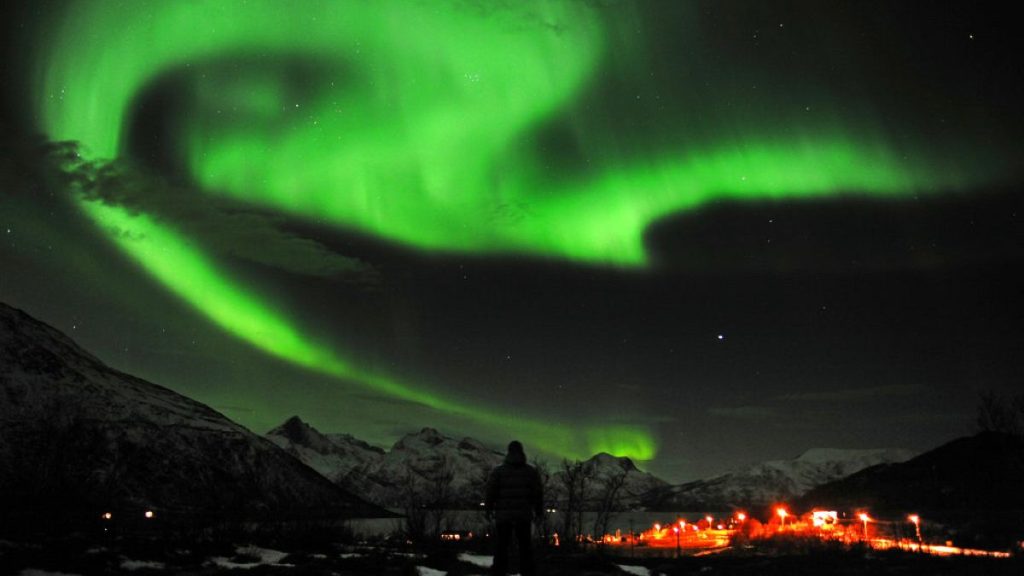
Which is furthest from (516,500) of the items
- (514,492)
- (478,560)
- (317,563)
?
(478,560)

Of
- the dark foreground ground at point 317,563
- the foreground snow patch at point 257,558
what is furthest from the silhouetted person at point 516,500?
the foreground snow patch at point 257,558

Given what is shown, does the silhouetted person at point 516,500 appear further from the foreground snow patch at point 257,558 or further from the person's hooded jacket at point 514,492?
the foreground snow patch at point 257,558

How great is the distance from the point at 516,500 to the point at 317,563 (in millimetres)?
10201

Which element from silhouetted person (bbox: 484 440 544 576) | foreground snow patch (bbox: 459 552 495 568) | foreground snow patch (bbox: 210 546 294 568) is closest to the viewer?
silhouetted person (bbox: 484 440 544 576)

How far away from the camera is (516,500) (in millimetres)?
13594

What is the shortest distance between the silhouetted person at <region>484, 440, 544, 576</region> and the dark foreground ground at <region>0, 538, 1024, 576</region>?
6476 millimetres

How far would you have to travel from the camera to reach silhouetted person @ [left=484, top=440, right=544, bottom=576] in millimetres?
13539

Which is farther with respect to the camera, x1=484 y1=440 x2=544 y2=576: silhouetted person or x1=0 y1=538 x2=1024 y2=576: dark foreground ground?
x1=0 y1=538 x2=1024 y2=576: dark foreground ground

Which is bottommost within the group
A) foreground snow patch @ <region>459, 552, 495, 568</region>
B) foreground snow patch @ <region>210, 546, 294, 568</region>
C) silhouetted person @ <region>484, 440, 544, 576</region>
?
foreground snow patch @ <region>459, 552, 495, 568</region>

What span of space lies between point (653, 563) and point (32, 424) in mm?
218169

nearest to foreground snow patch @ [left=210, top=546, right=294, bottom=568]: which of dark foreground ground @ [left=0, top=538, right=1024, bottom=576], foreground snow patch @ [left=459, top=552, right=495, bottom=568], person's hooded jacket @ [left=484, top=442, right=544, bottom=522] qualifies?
dark foreground ground @ [left=0, top=538, right=1024, bottom=576]

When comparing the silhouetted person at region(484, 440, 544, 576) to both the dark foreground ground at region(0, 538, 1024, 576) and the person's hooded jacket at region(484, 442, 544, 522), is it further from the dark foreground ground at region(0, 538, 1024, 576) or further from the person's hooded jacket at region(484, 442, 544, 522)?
the dark foreground ground at region(0, 538, 1024, 576)

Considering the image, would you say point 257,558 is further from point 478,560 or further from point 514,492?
point 514,492

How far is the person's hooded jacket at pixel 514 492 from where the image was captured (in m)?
13.6
